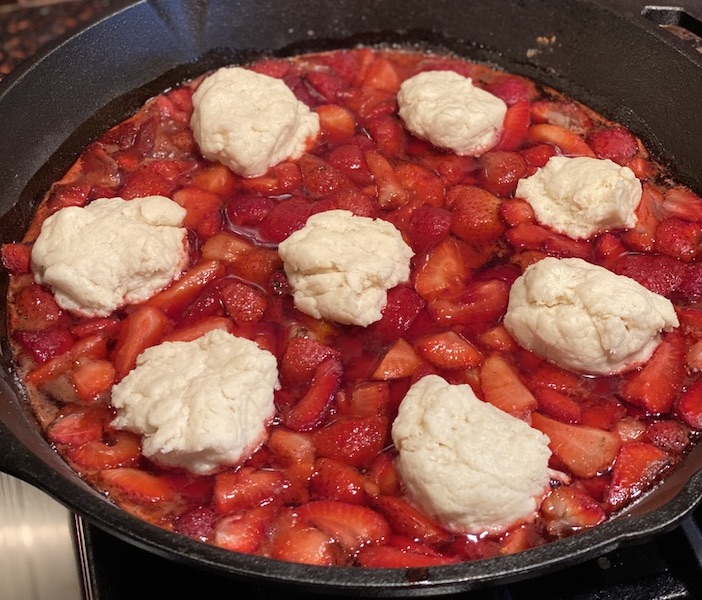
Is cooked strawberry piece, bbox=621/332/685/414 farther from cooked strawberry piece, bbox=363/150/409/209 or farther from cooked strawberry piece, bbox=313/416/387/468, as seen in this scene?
cooked strawberry piece, bbox=363/150/409/209

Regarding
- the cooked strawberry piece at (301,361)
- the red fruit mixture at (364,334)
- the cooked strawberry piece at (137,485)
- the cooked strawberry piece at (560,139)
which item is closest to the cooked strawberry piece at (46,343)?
the red fruit mixture at (364,334)

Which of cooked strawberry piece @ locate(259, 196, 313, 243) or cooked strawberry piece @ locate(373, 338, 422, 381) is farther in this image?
cooked strawberry piece @ locate(259, 196, 313, 243)

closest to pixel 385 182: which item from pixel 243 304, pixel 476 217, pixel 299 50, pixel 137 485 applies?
pixel 476 217

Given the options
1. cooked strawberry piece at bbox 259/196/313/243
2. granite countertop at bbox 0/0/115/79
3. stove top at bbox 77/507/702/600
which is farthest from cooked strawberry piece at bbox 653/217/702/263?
granite countertop at bbox 0/0/115/79

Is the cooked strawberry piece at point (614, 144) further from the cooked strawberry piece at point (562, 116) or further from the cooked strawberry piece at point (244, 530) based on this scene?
the cooked strawberry piece at point (244, 530)

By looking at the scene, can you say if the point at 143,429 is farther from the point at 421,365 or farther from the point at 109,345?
the point at 421,365

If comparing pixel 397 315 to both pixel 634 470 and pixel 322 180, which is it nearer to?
pixel 322 180

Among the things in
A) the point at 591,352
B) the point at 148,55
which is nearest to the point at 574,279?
the point at 591,352
